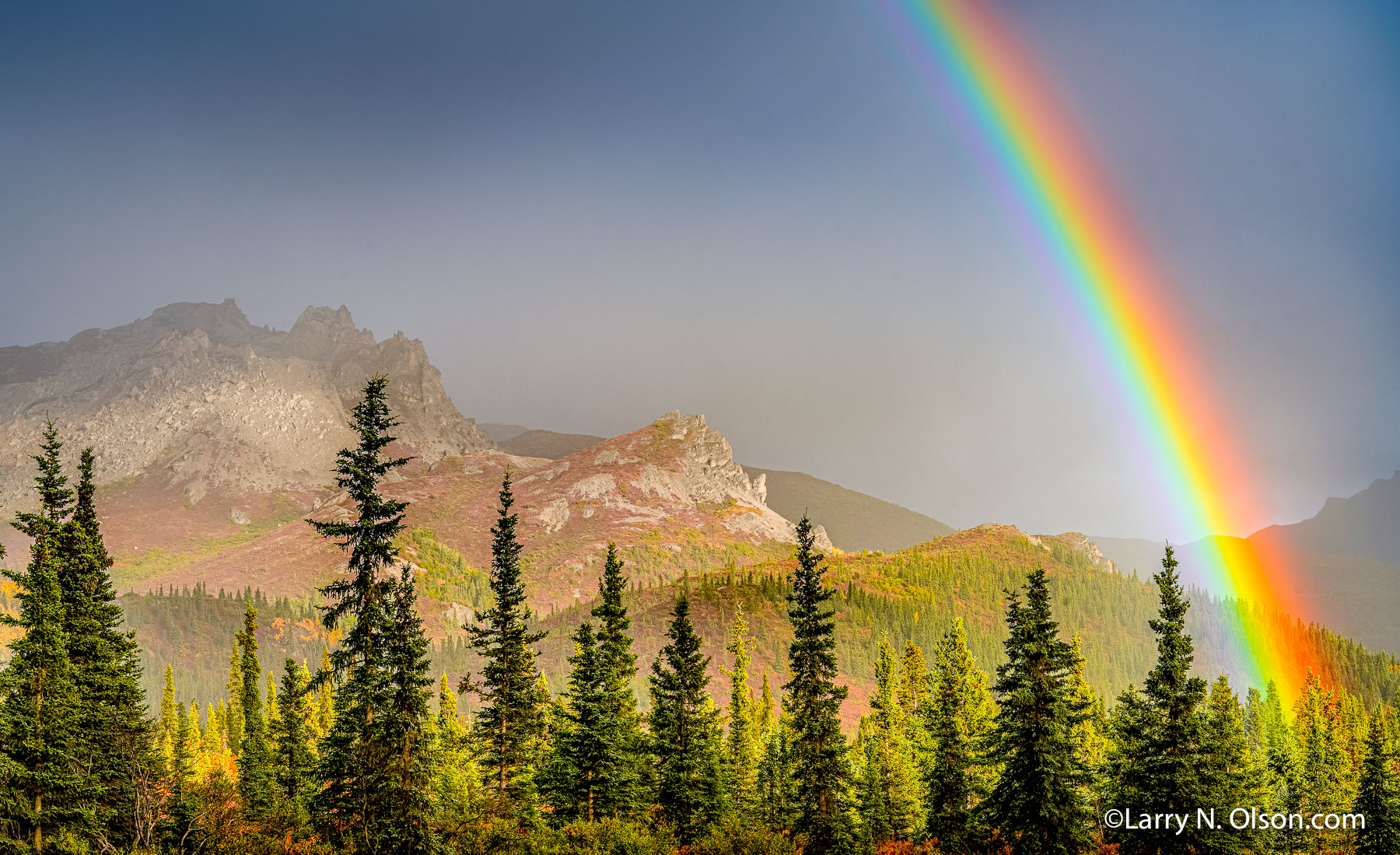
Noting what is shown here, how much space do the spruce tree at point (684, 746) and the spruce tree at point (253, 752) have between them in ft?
78.7

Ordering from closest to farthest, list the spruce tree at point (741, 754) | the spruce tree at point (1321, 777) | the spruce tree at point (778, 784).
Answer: the spruce tree at point (778, 784) < the spruce tree at point (741, 754) < the spruce tree at point (1321, 777)

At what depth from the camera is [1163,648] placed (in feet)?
124

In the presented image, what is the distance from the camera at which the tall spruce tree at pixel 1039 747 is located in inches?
1465

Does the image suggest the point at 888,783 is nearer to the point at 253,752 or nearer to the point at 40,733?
the point at 253,752

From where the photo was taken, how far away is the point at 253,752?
61188mm

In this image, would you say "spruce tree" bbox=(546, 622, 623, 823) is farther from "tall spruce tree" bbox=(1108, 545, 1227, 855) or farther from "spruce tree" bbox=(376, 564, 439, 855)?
"tall spruce tree" bbox=(1108, 545, 1227, 855)

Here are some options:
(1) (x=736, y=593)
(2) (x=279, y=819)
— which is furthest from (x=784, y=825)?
(1) (x=736, y=593)

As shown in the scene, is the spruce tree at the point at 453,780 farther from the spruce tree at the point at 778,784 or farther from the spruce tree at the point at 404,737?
the spruce tree at the point at 778,784

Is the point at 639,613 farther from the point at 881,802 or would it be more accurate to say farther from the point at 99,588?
the point at 99,588

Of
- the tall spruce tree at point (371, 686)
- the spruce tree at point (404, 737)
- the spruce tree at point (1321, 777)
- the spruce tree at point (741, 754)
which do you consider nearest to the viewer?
the tall spruce tree at point (371, 686)

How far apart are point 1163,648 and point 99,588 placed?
176 ft

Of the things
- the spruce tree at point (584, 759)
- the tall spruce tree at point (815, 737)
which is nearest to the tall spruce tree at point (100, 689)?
the spruce tree at point (584, 759)

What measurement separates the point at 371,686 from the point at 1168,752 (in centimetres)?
3435

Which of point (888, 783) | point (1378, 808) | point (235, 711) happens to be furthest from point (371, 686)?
point (235, 711)
